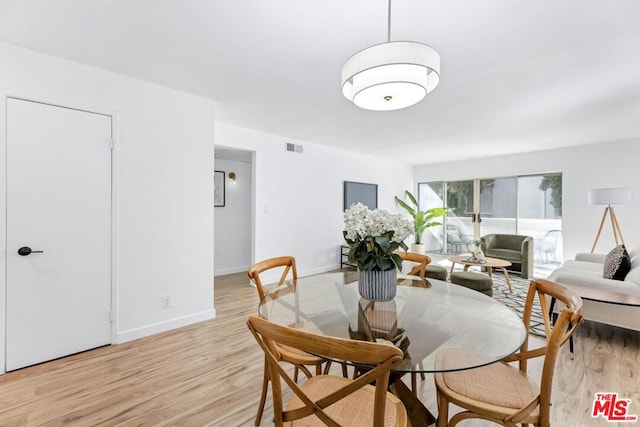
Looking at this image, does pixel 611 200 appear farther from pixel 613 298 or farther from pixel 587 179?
pixel 613 298

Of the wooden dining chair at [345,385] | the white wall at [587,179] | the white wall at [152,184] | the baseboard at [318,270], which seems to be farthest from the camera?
the baseboard at [318,270]

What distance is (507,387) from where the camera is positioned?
1231 millimetres

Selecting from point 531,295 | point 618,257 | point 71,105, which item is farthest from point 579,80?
point 71,105

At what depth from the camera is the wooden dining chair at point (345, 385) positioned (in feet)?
2.55

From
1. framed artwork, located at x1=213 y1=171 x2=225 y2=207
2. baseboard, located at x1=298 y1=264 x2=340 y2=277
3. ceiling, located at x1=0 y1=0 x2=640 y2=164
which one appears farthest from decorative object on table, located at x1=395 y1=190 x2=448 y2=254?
framed artwork, located at x1=213 y1=171 x2=225 y2=207

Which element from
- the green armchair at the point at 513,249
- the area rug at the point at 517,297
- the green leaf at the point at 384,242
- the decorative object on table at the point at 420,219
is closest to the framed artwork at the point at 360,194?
the decorative object on table at the point at 420,219

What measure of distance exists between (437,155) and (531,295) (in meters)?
5.14

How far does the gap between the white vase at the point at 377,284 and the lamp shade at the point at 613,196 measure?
14.8ft

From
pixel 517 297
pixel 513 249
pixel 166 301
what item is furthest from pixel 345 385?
pixel 513 249

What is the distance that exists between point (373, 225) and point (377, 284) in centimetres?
36

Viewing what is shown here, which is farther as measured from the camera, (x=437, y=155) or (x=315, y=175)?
(x=437, y=155)

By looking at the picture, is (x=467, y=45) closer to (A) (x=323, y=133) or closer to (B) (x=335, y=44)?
(B) (x=335, y=44)

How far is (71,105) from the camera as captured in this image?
229 centimetres

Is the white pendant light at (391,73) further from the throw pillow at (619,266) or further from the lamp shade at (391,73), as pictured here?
the throw pillow at (619,266)
